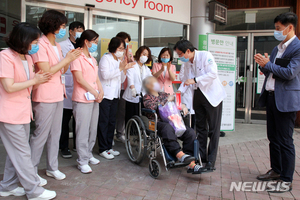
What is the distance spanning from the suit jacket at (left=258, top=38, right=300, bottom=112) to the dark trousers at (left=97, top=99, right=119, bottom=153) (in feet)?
6.99

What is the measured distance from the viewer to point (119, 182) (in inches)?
113

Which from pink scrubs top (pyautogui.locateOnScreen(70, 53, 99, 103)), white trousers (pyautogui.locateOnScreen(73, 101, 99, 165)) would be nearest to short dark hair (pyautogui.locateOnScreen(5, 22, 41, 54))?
pink scrubs top (pyautogui.locateOnScreen(70, 53, 99, 103))

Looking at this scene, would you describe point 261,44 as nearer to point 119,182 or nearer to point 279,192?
point 279,192

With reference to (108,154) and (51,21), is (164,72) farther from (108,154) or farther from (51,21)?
(51,21)

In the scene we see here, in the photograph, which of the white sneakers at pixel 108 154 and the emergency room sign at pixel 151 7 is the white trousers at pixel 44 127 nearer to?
the white sneakers at pixel 108 154

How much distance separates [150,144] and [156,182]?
50 cm

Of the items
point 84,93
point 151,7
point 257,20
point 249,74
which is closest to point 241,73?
point 249,74

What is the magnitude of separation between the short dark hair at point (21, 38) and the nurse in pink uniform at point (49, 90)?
301 mm

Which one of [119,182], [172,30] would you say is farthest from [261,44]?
[119,182]

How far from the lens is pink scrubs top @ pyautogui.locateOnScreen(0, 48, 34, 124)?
2.16 meters

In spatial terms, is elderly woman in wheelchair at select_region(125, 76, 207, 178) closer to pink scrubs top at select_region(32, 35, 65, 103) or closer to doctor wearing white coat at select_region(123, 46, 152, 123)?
doctor wearing white coat at select_region(123, 46, 152, 123)

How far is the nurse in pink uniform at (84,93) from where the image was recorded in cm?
307

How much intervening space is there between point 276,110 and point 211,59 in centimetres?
96

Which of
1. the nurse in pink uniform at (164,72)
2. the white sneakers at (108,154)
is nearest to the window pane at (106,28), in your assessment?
the nurse in pink uniform at (164,72)
